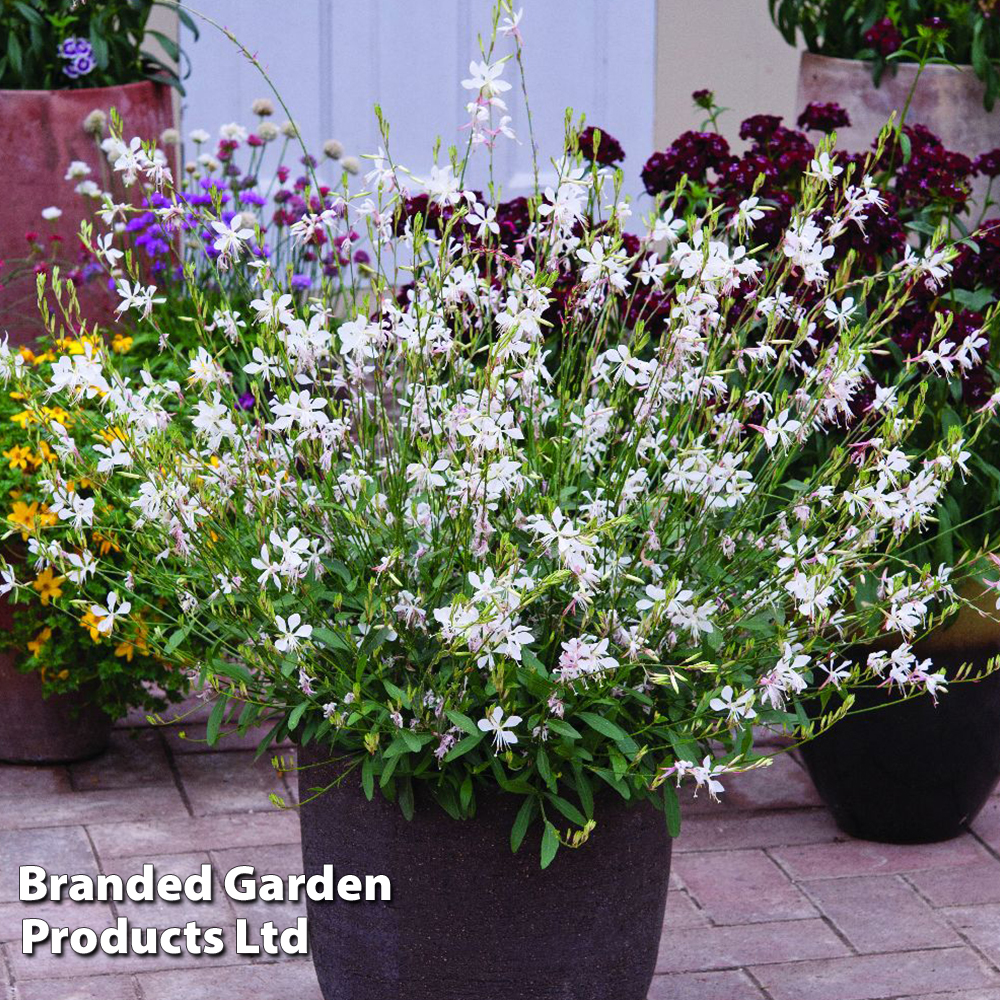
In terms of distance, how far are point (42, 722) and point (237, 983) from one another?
941 mm

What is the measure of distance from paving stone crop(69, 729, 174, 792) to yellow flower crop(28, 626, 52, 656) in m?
0.33

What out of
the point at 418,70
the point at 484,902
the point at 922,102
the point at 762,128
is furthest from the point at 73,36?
the point at 484,902

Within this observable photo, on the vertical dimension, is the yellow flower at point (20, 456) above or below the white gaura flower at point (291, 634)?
below

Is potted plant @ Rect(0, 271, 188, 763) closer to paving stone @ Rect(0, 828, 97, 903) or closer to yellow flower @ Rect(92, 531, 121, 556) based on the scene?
yellow flower @ Rect(92, 531, 121, 556)

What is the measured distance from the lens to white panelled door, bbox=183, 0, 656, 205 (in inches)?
196

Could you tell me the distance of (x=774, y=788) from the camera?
3.53 m

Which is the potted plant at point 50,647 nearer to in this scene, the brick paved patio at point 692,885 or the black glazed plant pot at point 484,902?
the brick paved patio at point 692,885

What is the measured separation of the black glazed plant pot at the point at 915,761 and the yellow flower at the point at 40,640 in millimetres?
1515

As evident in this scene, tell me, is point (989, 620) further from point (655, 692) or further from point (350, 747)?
point (350, 747)

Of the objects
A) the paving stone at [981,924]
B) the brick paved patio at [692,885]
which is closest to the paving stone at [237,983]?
the brick paved patio at [692,885]

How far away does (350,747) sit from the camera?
2.22 m

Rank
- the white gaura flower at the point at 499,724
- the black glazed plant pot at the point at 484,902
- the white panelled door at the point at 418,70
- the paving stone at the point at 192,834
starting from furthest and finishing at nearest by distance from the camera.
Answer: the white panelled door at the point at 418,70 → the paving stone at the point at 192,834 → the black glazed plant pot at the point at 484,902 → the white gaura flower at the point at 499,724

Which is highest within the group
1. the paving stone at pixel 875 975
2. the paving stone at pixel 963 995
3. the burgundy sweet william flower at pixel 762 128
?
the burgundy sweet william flower at pixel 762 128

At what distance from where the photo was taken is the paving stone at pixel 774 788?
3.46 meters
